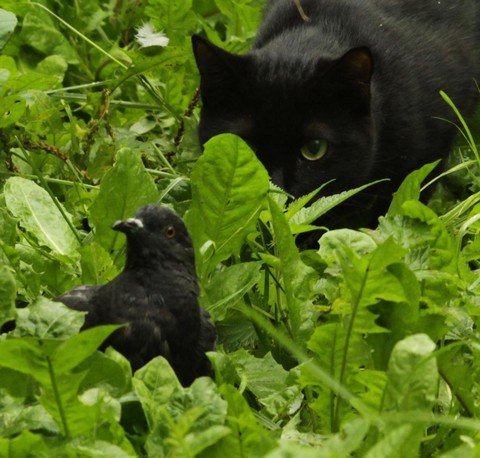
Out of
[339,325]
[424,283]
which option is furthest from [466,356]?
[339,325]

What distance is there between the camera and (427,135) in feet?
10.7

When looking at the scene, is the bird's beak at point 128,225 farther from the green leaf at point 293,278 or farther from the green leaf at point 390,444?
the green leaf at point 390,444

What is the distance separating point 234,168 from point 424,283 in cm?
46

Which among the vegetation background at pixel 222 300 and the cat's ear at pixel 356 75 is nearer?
the vegetation background at pixel 222 300

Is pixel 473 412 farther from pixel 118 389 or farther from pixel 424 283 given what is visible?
pixel 118 389

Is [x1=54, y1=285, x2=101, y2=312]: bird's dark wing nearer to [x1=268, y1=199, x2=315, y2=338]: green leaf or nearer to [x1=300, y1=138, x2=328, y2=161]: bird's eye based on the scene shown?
[x1=268, y1=199, x2=315, y2=338]: green leaf

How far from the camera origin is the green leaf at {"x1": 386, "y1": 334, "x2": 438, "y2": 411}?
161 cm

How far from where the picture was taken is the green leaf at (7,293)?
1831 millimetres

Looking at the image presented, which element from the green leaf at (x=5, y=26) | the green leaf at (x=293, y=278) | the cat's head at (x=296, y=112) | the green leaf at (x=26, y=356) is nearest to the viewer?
the green leaf at (x=26, y=356)

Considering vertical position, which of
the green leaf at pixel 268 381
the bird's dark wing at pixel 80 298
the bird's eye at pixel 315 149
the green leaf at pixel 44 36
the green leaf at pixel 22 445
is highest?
the green leaf at pixel 22 445

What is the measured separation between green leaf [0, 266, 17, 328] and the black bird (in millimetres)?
169

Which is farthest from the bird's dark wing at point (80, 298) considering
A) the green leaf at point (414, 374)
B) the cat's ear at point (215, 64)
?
the cat's ear at point (215, 64)

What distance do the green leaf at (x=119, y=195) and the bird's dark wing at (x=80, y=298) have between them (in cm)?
30

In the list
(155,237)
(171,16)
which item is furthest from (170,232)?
(171,16)
